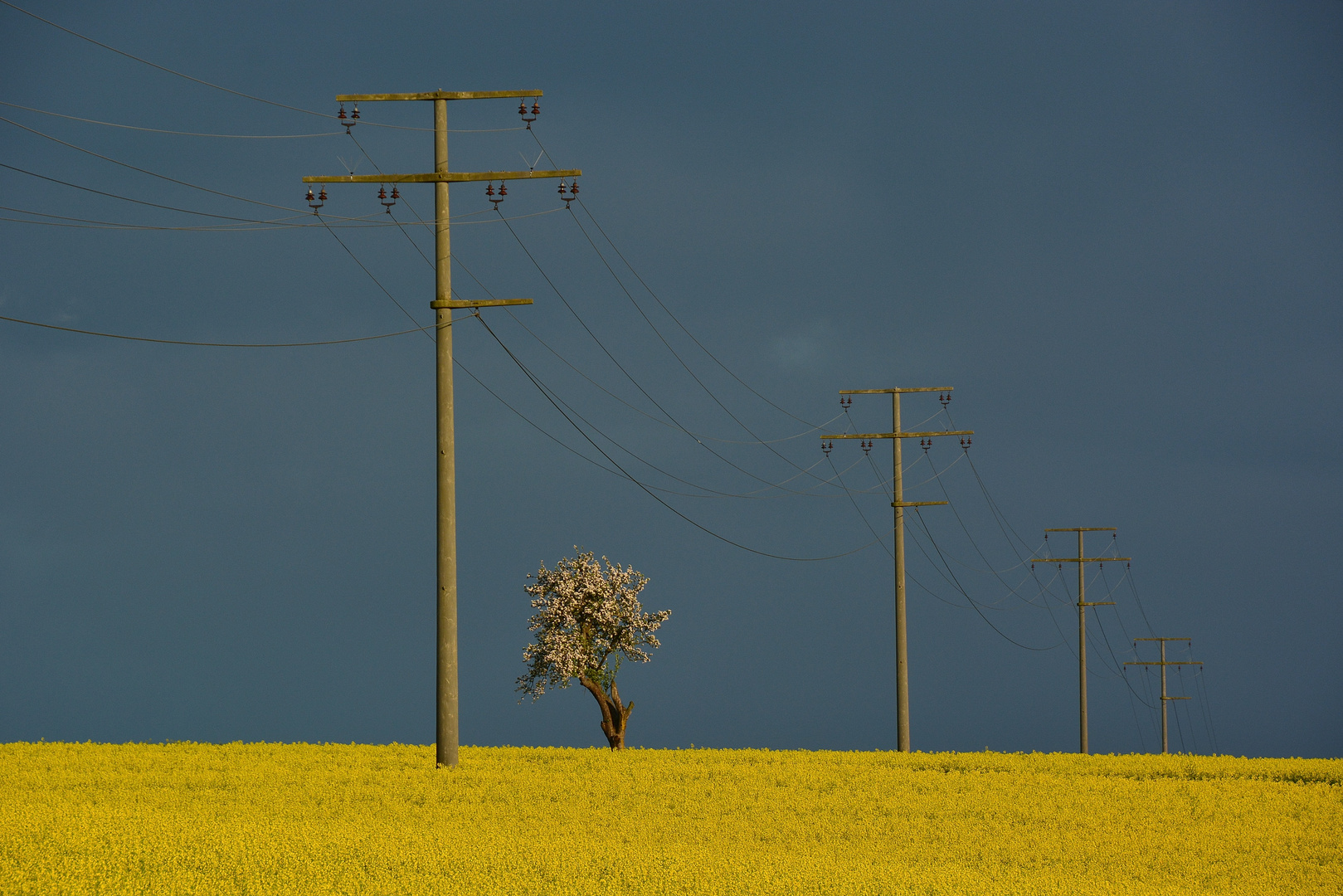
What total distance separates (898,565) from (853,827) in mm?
21545

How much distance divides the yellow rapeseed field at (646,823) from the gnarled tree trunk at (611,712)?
798cm

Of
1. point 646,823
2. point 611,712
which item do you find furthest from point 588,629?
point 646,823

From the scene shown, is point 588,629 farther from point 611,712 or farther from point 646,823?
point 646,823

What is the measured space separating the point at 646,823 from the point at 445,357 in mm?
11765

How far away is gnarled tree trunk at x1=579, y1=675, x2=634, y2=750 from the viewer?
151ft

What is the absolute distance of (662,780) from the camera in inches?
1211

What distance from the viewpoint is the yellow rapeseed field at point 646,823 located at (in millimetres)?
17750

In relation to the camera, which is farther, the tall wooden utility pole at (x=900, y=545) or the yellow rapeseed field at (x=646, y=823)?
the tall wooden utility pole at (x=900, y=545)

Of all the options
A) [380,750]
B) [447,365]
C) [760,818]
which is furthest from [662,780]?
[447,365]

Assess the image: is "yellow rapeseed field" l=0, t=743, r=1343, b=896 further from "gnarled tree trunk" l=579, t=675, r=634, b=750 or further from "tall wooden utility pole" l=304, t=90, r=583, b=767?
"gnarled tree trunk" l=579, t=675, r=634, b=750

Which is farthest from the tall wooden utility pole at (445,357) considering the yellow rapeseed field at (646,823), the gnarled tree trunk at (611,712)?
the gnarled tree trunk at (611,712)

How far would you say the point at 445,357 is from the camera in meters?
29.5

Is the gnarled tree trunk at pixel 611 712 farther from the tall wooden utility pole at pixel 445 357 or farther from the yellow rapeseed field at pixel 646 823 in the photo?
the tall wooden utility pole at pixel 445 357

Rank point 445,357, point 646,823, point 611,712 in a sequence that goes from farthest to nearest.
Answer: point 611,712
point 445,357
point 646,823
